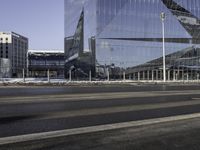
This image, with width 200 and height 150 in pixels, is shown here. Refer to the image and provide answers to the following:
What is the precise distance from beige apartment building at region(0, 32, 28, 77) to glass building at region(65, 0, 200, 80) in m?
69.7

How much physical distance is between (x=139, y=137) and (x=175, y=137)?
2.83 feet

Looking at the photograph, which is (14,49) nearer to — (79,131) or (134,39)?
(134,39)

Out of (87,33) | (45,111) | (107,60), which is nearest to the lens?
(45,111)

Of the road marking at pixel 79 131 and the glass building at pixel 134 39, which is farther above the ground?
the glass building at pixel 134 39

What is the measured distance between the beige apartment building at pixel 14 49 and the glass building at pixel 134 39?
229ft

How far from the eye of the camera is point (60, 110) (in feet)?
46.7

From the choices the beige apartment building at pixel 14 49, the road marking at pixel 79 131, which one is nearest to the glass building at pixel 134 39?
the road marking at pixel 79 131

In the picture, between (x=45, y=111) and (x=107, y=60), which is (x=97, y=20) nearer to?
(x=107, y=60)

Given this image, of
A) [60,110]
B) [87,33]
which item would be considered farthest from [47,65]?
[60,110]

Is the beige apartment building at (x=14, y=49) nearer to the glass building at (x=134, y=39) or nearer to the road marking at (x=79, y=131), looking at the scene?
the glass building at (x=134, y=39)

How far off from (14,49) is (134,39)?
94.2 m

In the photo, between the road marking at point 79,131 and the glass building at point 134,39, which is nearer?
the road marking at point 79,131

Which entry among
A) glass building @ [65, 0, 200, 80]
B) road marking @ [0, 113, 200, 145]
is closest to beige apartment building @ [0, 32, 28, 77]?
glass building @ [65, 0, 200, 80]

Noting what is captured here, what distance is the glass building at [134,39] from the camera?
6838 cm
